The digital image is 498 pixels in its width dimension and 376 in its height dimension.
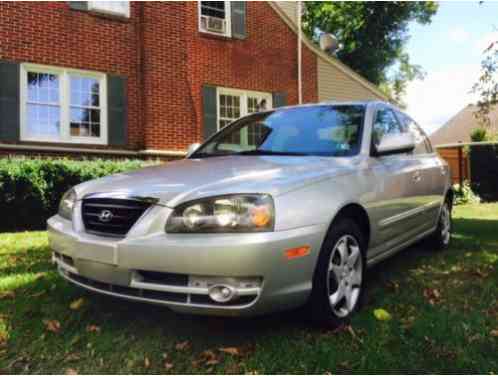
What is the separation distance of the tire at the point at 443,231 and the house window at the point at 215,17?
26.4 feet

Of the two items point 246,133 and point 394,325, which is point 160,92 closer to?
point 246,133

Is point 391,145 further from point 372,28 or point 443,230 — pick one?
point 372,28

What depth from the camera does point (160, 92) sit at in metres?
10.1

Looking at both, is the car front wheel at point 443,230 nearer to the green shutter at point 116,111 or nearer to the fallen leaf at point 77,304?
the fallen leaf at point 77,304

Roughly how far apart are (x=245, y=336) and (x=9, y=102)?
7769mm

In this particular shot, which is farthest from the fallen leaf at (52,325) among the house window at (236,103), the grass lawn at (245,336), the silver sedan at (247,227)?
the house window at (236,103)

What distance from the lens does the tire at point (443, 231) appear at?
489cm

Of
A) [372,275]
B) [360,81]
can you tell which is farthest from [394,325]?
[360,81]

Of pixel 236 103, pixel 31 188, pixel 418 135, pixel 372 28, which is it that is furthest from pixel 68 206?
pixel 372 28

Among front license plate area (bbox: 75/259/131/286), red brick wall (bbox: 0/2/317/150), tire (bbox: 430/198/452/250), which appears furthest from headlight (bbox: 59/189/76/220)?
red brick wall (bbox: 0/2/317/150)

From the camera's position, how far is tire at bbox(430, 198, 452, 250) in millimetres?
4887

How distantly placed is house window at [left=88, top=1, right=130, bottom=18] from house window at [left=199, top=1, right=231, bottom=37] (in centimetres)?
190

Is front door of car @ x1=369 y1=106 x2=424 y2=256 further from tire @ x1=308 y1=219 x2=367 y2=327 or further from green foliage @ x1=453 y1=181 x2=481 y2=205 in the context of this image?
green foliage @ x1=453 y1=181 x2=481 y2=205

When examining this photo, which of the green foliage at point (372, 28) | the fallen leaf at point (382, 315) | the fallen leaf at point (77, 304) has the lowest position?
the fallen leaf at point (382, 315)
